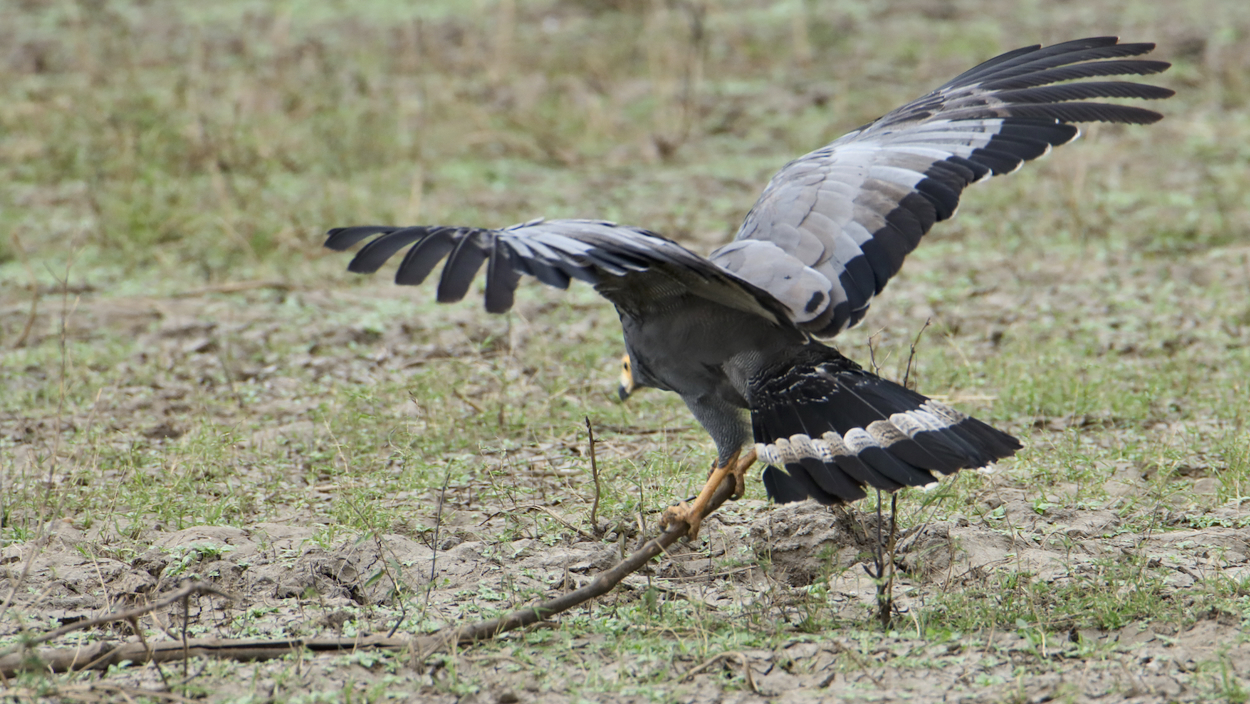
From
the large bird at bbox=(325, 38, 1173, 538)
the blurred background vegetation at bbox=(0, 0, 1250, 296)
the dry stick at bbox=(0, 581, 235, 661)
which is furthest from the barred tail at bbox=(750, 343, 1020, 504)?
the blurred background vegetation at bbox=(0, 0, 1250, 296)

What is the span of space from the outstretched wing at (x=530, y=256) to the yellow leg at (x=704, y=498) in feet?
1.77

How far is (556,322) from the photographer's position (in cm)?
630

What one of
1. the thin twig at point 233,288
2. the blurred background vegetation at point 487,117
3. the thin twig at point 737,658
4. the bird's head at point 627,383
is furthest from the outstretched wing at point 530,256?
the thin twig at point 233,288

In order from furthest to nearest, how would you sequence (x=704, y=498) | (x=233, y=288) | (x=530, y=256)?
(x=233, y=288) < (x=704, y=498) < (x=530, y=256)

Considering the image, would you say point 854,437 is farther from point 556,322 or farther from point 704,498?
point 556,322

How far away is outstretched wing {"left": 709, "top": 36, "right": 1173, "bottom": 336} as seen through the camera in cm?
383

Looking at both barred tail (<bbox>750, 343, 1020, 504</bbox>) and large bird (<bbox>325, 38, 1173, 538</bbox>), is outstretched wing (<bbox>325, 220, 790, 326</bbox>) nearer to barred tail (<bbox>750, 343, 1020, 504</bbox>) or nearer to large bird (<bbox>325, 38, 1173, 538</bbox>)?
large bird (<bbox>325, 38, 1173, 538</bbox>)

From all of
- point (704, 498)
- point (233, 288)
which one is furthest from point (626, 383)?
point (233, 288)

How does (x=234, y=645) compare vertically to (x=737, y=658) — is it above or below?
below

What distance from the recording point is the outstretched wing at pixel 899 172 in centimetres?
383

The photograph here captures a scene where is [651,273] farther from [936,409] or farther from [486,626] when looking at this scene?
[486,626]

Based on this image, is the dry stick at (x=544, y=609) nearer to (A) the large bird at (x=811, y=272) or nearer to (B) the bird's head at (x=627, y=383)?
(A) the large bird at (x=811, y=272)

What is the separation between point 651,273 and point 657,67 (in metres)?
7.20

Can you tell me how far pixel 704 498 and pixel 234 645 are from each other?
141 centimetres
